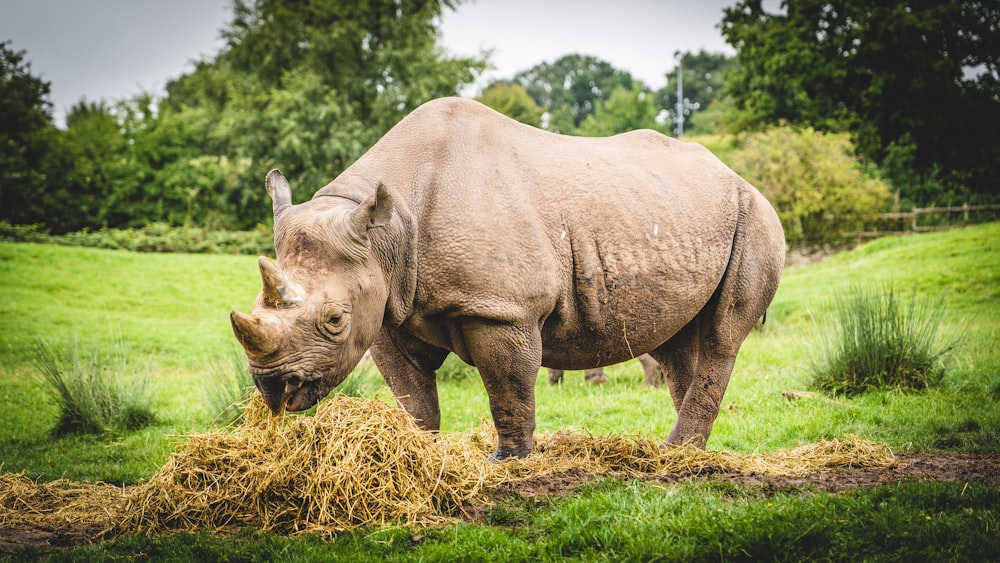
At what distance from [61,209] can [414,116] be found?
3262 cm

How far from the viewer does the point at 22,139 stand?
3098 centimetres

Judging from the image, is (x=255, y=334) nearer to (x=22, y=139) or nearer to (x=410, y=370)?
(x=410, y=370)

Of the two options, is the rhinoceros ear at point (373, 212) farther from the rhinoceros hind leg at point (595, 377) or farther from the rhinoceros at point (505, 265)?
the rhinoceros hind leg at point (595, 377)

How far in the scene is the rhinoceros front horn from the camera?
3967 mm

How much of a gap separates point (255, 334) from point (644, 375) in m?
8.43

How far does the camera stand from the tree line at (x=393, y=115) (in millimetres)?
29562

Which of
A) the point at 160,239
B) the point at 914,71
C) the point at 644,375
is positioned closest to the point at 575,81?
the point at 914,71

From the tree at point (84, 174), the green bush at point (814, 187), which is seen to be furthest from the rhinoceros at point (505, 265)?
the tree at point (84, 174)

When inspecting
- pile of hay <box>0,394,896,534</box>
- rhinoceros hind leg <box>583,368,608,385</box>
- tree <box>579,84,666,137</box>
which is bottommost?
rhinoceros hind leg <box>583,368,608,385</box>

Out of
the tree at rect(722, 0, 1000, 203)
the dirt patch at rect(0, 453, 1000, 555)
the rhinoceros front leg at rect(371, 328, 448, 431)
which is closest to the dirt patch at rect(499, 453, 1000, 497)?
the dirt patch at rect(0, 453, 1000, 555)

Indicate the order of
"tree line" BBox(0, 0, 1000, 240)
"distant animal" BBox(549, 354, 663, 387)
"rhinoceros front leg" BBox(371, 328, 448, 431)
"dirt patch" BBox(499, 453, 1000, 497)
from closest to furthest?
"dirt patch" BBox(499, 453, 1000, 497)
"rhinoceros front leg" BBox(371, 328, 448, 431)
"distant animal" BBox(549, 354, 663, 387)
"tree line" BBox(0, 0, 1000, 240)

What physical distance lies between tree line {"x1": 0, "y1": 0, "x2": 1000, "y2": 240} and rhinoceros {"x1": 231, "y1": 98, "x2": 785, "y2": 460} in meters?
26.4

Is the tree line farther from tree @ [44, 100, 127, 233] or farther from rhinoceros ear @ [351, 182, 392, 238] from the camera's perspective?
rhinoceros ear @ [351, 182, 392, 238]

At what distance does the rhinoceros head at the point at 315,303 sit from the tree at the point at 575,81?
72.1 m
